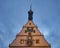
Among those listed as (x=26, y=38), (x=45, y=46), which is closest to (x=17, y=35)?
(x=26, y=38)

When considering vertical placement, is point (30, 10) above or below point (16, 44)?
above

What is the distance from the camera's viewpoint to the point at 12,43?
257 feet

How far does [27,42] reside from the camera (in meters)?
78.2

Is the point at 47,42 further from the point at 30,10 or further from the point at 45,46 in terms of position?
the point at 30,10

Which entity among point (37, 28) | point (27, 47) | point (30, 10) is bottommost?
point (27, 47)

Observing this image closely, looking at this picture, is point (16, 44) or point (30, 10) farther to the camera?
point (30, 10)

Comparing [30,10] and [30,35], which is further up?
[30,10]

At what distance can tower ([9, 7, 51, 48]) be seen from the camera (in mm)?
77875

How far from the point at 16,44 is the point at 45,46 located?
21.6 feet

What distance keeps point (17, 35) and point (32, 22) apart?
5137 mm

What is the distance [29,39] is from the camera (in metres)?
78.2

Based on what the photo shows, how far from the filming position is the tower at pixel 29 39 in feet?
255

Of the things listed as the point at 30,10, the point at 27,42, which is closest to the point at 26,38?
the point at 27,42

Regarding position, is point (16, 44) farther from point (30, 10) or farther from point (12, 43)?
point (30, 10)
